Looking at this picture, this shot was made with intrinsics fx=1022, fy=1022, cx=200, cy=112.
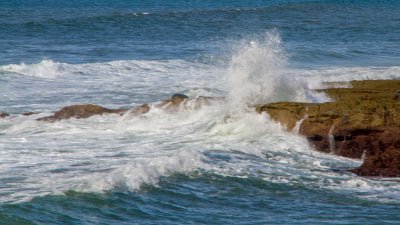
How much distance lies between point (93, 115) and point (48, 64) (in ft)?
32.6

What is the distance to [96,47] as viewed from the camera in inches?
1405

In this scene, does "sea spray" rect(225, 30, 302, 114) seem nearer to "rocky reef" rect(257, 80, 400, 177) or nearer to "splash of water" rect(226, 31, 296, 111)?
"splash of water" rect(226, 31, 296, 111)

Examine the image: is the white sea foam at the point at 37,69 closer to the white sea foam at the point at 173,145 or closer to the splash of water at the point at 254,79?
the white sea foam at the point at 173,145

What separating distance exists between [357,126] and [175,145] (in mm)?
3085

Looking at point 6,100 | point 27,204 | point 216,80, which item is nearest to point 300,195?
point 27,204

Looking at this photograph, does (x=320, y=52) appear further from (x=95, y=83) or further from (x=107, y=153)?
(x=107, y=153)

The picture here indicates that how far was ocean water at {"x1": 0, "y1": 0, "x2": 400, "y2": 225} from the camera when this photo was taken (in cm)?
1224

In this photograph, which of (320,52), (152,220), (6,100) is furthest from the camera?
(320,52)

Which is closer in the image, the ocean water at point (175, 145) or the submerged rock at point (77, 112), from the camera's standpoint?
the ocean water at point (175, 145)

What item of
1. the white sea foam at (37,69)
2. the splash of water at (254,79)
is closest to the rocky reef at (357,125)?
the splash of water at (254,79)

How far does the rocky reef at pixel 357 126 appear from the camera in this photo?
1405cm

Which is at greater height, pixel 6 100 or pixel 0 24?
pixel 0 24

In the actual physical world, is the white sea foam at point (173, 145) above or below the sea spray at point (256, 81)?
below

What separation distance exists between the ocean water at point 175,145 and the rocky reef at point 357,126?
0.64 ft
